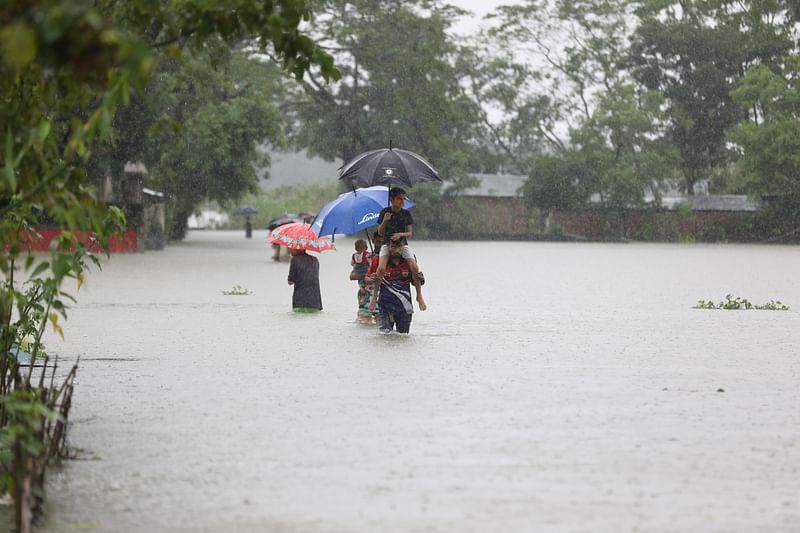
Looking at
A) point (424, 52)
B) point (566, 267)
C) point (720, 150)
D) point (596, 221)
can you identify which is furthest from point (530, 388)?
point (720, 150)

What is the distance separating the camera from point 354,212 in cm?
1702

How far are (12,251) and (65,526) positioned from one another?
1297 mm

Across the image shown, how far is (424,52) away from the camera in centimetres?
6912

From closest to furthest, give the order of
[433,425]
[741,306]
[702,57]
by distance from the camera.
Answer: [433,425] < [741,306] < [702,57]

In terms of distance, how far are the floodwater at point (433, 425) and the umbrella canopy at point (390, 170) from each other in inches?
73.7

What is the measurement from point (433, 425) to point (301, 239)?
1014 centimetres

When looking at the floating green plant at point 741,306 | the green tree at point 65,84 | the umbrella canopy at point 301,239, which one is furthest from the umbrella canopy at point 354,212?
the green tree at point 65,84

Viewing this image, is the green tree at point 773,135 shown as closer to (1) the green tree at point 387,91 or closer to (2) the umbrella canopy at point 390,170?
(1) the green tree at point 387,91

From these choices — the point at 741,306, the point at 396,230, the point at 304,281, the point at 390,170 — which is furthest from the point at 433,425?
the point at 741,306

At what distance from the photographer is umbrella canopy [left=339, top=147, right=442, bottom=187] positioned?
16.1m

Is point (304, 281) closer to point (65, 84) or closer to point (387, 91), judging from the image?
point (65, 84)

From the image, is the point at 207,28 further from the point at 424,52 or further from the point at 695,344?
the point at 424,52

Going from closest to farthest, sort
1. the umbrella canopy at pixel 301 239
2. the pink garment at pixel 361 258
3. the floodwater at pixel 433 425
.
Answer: the floodwater at pixel 433 425 → the pink garment at pixel 361 258 → the umbrella canopy at pixel 301 239

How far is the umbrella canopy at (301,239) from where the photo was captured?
1814 cm
